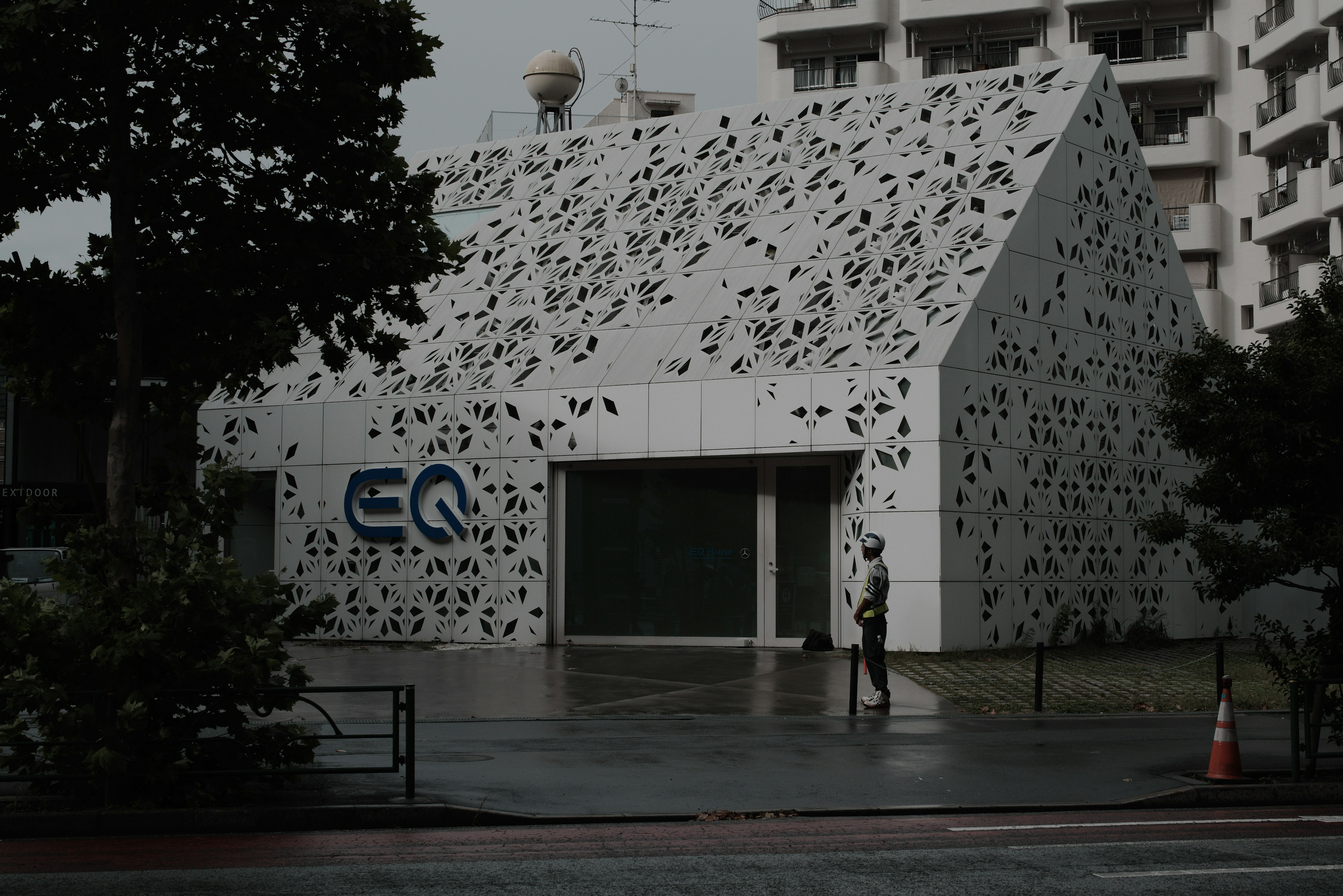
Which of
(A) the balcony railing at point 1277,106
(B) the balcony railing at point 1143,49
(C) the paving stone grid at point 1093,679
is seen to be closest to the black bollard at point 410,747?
(C) the paving stone grid at point 1093,679

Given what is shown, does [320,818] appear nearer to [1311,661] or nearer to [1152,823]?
[1152,823]

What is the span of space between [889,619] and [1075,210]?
8.77 m

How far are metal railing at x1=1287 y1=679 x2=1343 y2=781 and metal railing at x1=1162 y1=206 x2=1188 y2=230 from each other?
158ft

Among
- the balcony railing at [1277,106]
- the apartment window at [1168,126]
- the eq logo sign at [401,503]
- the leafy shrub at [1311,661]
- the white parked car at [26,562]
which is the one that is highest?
the apartment window at [1168,126]

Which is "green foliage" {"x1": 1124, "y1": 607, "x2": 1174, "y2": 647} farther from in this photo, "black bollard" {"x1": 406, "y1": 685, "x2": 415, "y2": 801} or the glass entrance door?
"black bollard" {"x1": 406, "y1": 685, "x2": 415, "y2": 801}

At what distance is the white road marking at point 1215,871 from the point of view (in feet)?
27.1

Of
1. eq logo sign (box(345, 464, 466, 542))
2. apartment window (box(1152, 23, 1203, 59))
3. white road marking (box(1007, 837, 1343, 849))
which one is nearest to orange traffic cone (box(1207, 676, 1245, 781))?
white road marking (box(1007, 837, 1343, 849))

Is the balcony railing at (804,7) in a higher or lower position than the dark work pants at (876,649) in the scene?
higher

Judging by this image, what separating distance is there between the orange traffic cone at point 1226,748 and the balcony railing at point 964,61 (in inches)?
2005

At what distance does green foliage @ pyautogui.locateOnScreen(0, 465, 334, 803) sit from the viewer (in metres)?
10.1

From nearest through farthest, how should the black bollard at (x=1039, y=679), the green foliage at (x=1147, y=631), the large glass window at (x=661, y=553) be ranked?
the black bollard at (x=1039, y=679) → the large glass window at (x=661, y=553) → the green foliage at (x=1147, y=631)

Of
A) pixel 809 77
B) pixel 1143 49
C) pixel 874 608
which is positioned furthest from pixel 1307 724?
pixel 809 77

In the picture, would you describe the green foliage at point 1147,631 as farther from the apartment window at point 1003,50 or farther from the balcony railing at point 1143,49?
the apartment window at point 1003,50

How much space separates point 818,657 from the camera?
2228 centimetres
